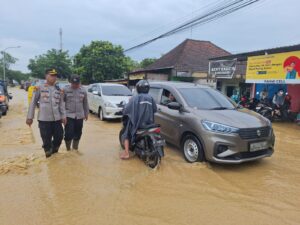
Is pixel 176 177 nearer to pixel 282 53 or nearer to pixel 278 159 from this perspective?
pixel 278 159

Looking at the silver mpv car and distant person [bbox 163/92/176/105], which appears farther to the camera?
distant person [bbox 163/92/176/105]

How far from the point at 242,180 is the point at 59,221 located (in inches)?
123

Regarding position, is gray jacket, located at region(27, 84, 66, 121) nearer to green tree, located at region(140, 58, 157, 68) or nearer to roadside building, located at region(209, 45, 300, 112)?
roadside building, located at region(209, 45, 300, 112)

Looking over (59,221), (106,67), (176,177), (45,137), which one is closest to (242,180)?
(176,177)

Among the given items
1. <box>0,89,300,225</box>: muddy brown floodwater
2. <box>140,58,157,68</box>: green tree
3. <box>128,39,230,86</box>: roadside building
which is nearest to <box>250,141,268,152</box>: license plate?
<box>0,89,300,225</box>: muddy brown floodwater

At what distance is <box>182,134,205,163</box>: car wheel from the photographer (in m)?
5.28

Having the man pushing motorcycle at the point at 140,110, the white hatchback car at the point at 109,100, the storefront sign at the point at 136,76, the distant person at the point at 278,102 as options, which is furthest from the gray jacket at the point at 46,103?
the storefront sign at the point at 136,76

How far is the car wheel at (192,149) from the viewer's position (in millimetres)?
5281

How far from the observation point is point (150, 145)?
522 centimetres

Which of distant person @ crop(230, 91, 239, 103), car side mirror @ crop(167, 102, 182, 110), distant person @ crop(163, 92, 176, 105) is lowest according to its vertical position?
distant person @ crop(230, 91, 239, 103)

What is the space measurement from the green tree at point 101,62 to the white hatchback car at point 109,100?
16.3 metres

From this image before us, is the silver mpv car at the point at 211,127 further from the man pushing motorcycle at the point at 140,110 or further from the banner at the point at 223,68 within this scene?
the banner at the point at 223,68

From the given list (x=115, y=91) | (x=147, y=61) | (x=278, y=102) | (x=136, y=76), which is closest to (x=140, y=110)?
(x=115, y=91)

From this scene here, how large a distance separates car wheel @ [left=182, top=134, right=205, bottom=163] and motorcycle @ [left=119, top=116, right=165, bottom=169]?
2.25 feet
